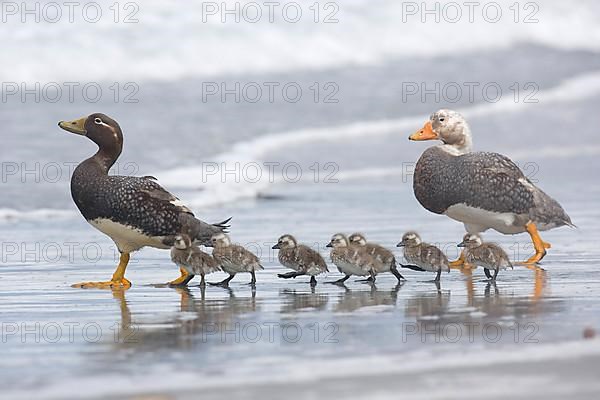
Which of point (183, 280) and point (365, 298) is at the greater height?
point (183, 280)

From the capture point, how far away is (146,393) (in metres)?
5.70

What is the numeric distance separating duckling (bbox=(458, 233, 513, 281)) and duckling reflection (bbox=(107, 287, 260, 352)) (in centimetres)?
144

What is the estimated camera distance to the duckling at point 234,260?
9.07 metres

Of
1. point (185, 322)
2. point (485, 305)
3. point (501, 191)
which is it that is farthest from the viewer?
point (501, 191)

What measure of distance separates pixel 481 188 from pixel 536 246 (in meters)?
0.57

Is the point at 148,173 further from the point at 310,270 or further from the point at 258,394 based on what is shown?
the point at 258,394

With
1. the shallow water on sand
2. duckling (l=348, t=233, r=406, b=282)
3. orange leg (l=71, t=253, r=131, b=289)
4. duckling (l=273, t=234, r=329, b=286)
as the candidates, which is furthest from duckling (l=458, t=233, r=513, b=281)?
orange leg (l=71, t=253, r=131, b=289)

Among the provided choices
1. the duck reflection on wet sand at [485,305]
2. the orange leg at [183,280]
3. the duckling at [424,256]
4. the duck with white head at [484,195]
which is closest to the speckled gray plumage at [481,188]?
the duck with white head at [484,195]

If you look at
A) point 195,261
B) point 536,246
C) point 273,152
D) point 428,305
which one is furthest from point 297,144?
point 428,305

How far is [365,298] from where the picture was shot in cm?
838

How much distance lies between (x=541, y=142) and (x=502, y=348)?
13263mm

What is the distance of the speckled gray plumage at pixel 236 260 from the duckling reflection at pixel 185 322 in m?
0.24

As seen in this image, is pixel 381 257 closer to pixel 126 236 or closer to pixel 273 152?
pixel 126 236

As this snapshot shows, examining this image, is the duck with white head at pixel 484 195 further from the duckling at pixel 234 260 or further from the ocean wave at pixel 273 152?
the ocean wave at pixel 273 152
